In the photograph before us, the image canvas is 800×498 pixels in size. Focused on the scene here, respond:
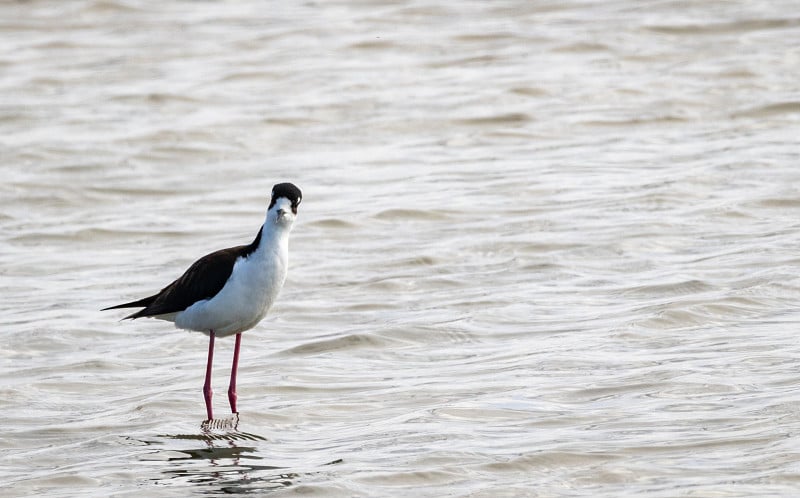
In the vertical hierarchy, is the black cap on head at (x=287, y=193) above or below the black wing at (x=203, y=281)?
above

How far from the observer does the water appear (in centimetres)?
905

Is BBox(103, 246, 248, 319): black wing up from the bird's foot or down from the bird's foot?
up

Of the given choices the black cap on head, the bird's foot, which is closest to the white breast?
the black cap on head

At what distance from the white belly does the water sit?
0.73 m

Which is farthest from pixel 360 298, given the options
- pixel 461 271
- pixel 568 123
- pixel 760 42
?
pixel 760 42

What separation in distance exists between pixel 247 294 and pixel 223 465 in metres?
1.21

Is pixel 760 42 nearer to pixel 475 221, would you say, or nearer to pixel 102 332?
pixel 475 221

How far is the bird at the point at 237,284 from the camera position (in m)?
9.70

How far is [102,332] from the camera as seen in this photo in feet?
41.3

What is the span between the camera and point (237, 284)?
9773 millimetres

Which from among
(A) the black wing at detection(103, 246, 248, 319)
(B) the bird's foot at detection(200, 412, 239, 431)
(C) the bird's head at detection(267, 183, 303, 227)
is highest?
(C) the bird's head at detection(267, 183, 303, 227)

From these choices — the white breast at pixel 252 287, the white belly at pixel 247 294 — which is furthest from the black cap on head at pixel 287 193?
the white belly at pixel 247 294

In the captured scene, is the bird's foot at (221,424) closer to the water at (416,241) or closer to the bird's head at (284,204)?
the water at (416,241)

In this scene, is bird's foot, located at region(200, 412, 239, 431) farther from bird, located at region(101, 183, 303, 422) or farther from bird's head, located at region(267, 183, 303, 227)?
bird's head, located at region(267, 183, 303, 227)
